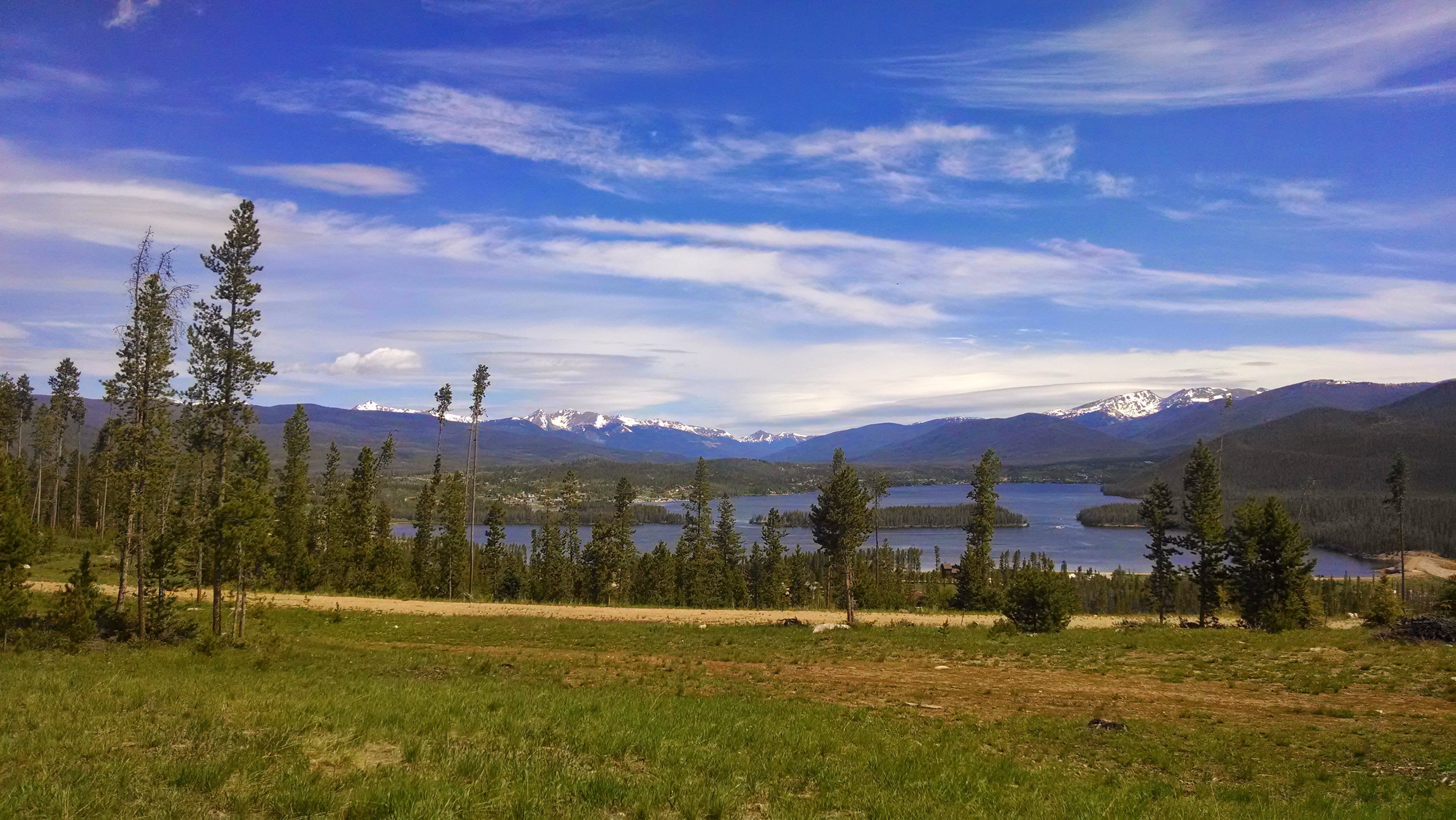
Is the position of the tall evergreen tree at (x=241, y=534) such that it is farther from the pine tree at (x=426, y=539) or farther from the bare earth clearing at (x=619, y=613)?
the pine tree at (x=426, y=539)

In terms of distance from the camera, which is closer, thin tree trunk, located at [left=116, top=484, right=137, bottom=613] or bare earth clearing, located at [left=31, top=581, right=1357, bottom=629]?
thin tree trunk, located at [left=116, top=484, right=137, bottom=613]

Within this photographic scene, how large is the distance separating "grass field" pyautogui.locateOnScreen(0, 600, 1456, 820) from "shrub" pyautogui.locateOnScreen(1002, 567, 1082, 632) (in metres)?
7.79

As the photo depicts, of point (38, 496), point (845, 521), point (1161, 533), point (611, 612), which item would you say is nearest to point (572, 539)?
point (611, 612)

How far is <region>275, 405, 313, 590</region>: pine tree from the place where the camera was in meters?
50.7

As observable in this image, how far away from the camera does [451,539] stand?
60.6 m

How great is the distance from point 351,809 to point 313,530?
62.2m

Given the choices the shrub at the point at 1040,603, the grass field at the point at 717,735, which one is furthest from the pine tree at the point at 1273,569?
the grass field at the point at 717,735

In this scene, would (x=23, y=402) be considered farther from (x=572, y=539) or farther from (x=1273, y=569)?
(x=1273, y=569)

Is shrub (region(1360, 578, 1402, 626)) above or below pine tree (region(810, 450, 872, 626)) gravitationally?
below

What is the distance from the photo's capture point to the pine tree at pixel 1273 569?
36.2m

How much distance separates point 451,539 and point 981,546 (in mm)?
46506

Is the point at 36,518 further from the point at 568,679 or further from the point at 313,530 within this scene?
the point at 568,679

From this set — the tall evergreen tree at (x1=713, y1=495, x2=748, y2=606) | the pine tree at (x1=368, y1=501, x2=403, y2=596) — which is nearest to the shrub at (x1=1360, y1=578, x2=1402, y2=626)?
the tall evergreen tree at (x1=713, y1=495, x2=748, y2=606)

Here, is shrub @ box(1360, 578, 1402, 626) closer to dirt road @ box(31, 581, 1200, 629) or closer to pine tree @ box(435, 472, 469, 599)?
dirt road @ box(31, 581, 1200, 629)
